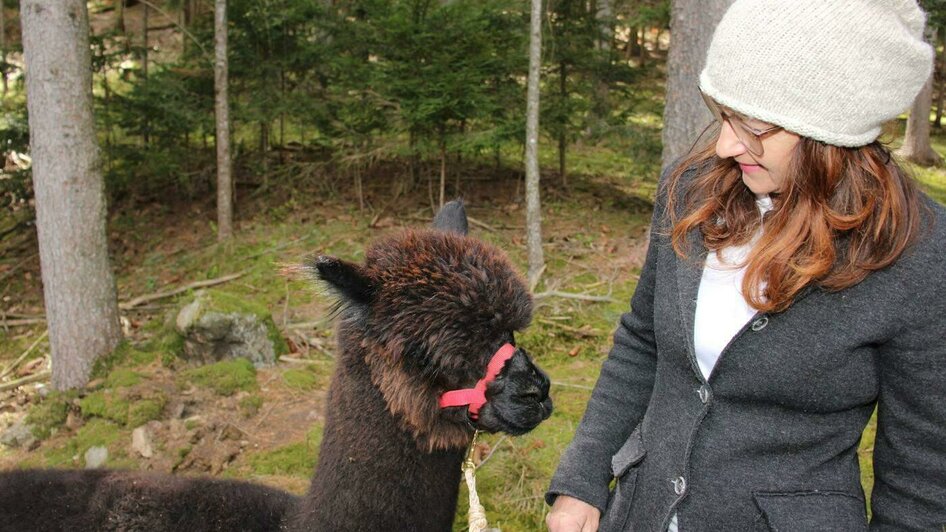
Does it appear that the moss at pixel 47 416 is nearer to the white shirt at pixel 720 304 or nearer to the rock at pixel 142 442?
the rock at pixel 142 442

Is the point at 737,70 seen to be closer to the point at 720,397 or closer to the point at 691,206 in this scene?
the point at 691,206

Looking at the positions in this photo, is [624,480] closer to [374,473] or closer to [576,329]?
[374,473]

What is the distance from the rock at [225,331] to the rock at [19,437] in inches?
58.1

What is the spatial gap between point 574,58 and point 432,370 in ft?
33.2

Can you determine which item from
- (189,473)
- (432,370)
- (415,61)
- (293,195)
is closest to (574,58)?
(415,61)

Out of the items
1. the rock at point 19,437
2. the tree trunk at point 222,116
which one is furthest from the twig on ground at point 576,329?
the tree trunk at point 222,116

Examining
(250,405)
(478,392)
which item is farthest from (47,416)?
(478,392)

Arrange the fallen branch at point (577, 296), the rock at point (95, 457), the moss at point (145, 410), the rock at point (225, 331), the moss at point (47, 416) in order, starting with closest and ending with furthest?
the rock at point (95, 457), the moss at point (145, 410), the moss at point (47, 416), the rock at point (225, 331), the fallen branch at point (577, 296)

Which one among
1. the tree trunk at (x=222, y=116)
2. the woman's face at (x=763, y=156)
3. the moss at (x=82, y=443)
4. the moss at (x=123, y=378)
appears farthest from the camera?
the tree trunk at (x=222, y=116)

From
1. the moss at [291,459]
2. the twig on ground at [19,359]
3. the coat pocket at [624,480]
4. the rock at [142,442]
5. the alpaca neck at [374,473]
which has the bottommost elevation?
the twig on ground at [19,359]

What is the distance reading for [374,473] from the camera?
2.53 metres

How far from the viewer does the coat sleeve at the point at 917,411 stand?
64.1 inches

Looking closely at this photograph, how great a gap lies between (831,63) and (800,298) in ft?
1.81

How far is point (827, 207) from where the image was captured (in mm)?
1701
